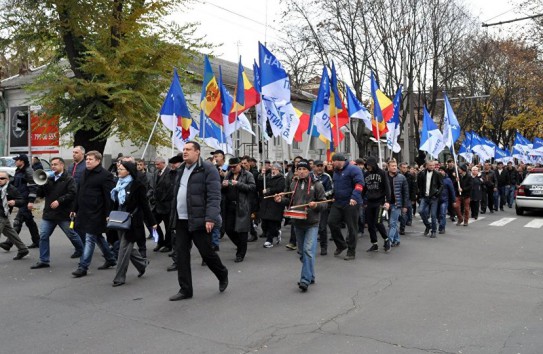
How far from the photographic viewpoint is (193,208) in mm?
6117

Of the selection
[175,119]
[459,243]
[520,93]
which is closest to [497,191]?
[459,243]

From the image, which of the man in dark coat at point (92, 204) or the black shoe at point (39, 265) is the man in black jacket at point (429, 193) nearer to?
the man in dark coat at point (92, 204)

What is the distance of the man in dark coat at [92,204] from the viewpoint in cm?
754

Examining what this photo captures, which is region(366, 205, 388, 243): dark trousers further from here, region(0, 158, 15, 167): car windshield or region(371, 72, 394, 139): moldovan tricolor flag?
region(0, 158, 15, 167): car windshield

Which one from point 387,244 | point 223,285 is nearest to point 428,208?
point 387,244

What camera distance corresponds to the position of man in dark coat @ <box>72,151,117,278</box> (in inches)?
297

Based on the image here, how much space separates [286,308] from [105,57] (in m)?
15.2

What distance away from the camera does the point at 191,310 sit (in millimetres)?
5824

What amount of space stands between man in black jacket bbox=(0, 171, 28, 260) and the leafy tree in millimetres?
9303

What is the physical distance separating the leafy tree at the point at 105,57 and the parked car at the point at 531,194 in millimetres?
12831

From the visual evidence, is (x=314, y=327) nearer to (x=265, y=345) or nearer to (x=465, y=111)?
(x=265, y=345)

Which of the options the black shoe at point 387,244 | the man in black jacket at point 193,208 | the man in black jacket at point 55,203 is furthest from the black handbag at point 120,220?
the black shoe at point 387,244

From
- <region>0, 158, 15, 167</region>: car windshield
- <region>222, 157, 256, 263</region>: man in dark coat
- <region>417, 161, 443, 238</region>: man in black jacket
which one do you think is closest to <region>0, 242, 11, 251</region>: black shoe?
<region>222, 157, 256, 263</region>: man in dark coat

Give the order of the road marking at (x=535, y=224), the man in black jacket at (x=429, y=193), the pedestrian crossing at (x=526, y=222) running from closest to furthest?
1. the man in black jacket at (x=429, y=193)
2. the road marking at (x=535, y=224)
3. the pedestrian crossing at (x=526, y=222)
